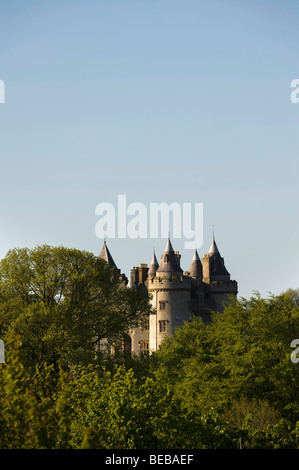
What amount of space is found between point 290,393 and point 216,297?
5245 cm

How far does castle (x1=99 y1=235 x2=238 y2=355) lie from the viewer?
320 ft

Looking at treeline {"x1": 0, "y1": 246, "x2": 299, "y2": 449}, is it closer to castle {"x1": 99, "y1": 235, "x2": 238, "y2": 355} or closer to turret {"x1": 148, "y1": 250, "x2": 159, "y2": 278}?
castle {"x1": 99, "y1": 235, "x2": 238, "y2": 355}

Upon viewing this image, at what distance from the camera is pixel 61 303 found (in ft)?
180

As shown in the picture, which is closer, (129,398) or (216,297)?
(129,398)

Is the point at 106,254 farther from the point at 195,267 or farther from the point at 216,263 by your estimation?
the point at 216,263

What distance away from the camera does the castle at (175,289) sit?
97688 mm

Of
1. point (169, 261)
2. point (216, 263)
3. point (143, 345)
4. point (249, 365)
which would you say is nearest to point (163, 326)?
point (143, 345)

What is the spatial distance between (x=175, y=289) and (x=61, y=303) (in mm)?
45066

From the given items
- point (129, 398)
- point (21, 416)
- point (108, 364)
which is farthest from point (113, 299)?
point (21, 416)

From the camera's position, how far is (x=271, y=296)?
196ft

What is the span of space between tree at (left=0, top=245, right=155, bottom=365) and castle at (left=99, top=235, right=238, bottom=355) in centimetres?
3935

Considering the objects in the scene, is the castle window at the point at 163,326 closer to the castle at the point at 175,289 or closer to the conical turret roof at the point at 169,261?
the castle at the point at 175,289
